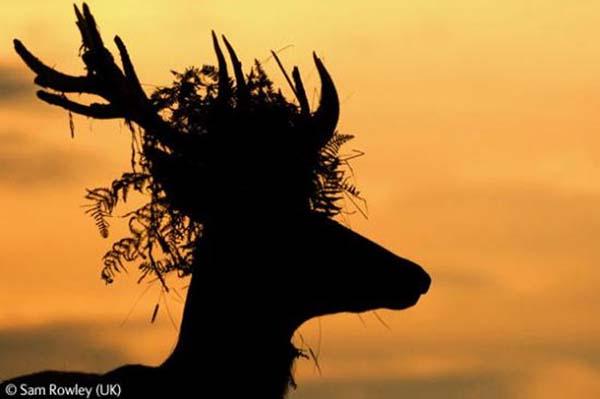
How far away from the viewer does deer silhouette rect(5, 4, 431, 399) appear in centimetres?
766

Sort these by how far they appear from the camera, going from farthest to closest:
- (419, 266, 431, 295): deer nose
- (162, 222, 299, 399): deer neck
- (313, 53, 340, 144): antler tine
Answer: (313, 53, 340, 144): antler tine
(419, 266, 431, 295): deer nose
(162, 222, 299, 399): deer neck

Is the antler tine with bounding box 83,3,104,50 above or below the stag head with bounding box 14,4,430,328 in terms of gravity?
above

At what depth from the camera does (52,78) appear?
8625 millimetres

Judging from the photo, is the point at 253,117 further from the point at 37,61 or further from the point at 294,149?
the point at 37,61

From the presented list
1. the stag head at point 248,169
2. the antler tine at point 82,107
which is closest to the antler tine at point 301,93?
the stag head at point 248,169

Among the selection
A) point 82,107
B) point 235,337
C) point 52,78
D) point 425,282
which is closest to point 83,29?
point 52,78

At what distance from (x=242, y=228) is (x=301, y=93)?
4.12 feet

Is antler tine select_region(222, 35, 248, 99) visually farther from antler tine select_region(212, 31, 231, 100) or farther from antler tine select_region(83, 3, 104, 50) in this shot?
antler tine select_region(83, 3, 104, 50)

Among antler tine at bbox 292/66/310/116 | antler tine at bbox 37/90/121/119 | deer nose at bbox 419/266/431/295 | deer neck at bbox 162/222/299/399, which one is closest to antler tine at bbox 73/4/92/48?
antler tine at bbox 37/90/121/119

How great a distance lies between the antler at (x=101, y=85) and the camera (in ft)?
27.4

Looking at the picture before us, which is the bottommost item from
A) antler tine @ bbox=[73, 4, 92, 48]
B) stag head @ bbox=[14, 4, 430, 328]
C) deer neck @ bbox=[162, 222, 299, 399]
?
deer neck @ bbox=[162, 222, 299, 399]

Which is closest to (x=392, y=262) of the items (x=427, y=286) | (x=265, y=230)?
(x=427, y=286)

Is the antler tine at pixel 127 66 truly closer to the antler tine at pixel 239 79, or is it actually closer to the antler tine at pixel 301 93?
the antler tine at pixel 239 79

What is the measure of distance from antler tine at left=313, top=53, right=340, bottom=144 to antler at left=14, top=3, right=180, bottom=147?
0.93 metres
